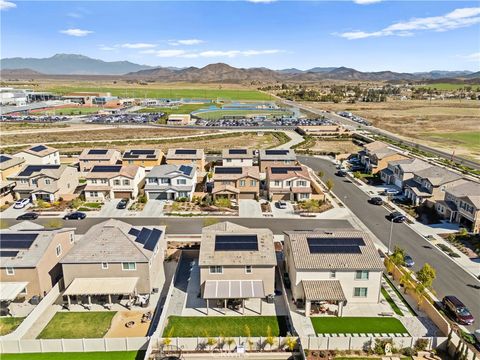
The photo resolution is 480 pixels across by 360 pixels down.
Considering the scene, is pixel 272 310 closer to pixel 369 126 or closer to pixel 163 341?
pixel 163 341

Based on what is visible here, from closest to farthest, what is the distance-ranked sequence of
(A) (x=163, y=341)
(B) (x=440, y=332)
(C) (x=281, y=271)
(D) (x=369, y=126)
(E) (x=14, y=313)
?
(A) (x=163, y=341)
(B) (x=440, y=332)
(E) (x=14, y=313)
(C) (x=281, y=271)
(D) (x=369, y=126)

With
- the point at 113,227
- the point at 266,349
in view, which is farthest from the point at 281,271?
the point at 113,227

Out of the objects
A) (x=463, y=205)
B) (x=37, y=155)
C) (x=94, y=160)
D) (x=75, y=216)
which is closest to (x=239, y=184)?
(x=75, y=216)

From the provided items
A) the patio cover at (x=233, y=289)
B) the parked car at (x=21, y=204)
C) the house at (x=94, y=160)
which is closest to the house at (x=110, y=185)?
the parked car at (x=21, y=204)

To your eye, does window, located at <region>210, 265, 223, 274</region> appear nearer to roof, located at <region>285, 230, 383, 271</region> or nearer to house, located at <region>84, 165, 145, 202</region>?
roof, located at <region>285, 230, 383, 271</region>

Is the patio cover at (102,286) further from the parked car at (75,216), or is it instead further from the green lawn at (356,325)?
the parked car at (75,216)

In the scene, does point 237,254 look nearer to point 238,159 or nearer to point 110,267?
point 110,267
